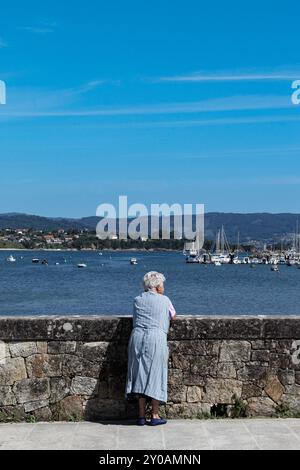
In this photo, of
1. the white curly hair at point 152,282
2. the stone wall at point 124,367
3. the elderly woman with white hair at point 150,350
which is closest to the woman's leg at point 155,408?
the elderly woman with white hair at point 150,350

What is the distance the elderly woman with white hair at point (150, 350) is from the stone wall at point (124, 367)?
1.31 feet

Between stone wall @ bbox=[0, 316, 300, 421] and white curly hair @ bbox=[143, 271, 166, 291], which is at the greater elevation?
white curly hair @ bbox=[143, 271, 166, 291]

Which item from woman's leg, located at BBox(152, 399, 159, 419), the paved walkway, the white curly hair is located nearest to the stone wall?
the paved walkway

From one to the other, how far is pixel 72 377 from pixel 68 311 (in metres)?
40.1

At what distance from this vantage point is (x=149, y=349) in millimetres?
7062

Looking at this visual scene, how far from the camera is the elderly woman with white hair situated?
7043 mm

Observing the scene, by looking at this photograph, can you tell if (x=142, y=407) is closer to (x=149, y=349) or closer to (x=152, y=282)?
(x=149, y=349)

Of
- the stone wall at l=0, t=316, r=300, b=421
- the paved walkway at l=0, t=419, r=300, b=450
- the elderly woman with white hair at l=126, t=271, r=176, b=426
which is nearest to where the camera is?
the paved walkway at l=0, t=419, r=300, b=450

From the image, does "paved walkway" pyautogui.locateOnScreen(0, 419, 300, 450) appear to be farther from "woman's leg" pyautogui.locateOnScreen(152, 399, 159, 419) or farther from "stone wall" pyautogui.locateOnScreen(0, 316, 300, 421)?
"stone wall" pyautogui.locateOnScreen(0, 316, 300, 421)

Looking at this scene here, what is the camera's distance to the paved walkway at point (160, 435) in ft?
21.0

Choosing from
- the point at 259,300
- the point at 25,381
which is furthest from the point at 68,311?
the point at 25,381

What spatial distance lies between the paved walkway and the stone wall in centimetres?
23
